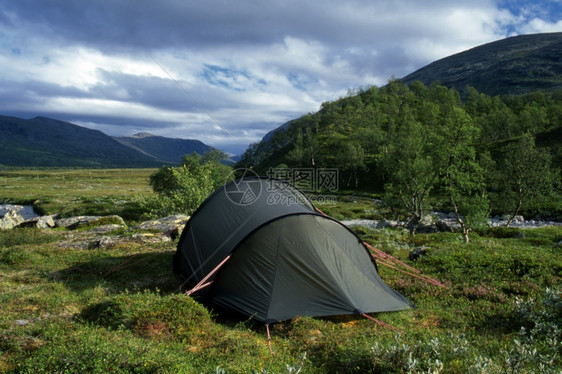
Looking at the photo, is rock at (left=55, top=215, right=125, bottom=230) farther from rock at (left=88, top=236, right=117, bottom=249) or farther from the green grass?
the green grass

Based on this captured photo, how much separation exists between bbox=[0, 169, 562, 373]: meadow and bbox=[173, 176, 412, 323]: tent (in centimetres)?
54

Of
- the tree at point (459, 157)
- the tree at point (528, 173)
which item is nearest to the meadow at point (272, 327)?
the tree at point (459, 157)

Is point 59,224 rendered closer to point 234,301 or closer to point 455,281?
point 234,301

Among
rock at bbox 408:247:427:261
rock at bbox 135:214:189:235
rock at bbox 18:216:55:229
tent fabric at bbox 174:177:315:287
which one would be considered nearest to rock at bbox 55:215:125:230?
rock at bbox 18:216:55:229

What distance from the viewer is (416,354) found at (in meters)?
7.17

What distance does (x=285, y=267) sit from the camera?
35.3 ft

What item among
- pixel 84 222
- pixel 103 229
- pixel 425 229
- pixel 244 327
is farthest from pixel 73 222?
pixel 425 229

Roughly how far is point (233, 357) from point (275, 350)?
4.10 ft

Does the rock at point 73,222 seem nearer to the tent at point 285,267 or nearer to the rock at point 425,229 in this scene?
the tent at point 285,267

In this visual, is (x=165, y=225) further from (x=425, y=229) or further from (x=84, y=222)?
(x=425, y=229)

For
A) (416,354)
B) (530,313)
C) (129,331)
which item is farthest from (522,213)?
(129,331)

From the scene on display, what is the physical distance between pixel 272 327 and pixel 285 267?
188 centimetres

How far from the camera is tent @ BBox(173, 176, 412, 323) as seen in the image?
33.6 ft

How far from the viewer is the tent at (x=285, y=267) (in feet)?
33.6
